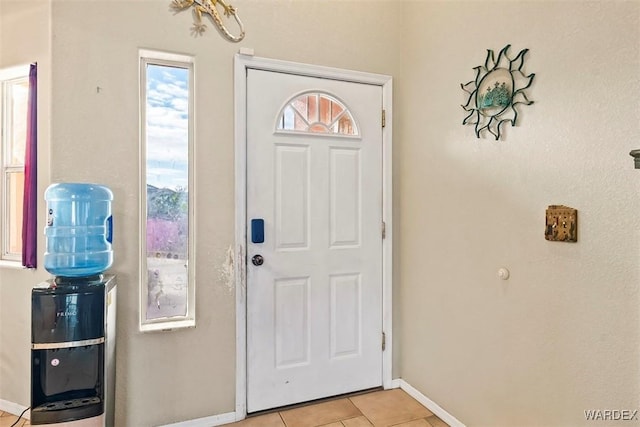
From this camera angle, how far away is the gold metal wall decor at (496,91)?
171cm

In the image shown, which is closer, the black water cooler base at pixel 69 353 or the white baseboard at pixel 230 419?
the black water cooler base at pixel 69 353

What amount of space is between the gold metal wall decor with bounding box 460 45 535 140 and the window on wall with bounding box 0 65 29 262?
2670mm

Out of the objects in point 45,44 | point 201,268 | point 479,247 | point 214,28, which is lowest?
point 201,268

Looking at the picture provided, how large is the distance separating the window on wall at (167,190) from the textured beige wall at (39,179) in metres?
0.52

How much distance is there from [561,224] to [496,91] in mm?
725

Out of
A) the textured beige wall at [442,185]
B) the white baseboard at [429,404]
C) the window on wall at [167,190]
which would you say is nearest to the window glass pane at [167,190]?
the window on wall at [167,190]

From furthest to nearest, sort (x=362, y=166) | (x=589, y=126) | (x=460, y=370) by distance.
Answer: (x=362, y=166), (x=460, y=370), (x=589, y=126)

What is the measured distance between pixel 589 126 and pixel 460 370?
4.68 ft

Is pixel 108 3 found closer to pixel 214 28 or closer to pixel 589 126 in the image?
pixel 214 28

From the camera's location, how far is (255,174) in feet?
7.20

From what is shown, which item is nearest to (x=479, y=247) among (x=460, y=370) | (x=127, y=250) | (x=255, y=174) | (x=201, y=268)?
(x=460, y=370)

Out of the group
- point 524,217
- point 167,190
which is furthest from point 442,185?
point 167,190

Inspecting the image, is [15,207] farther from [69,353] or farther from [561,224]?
[561,224]

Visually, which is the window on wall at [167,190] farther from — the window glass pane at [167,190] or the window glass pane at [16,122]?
the window glass pane at [16,122]
